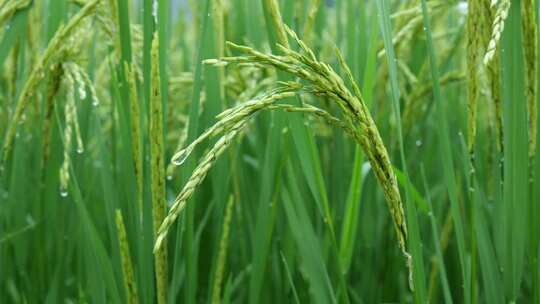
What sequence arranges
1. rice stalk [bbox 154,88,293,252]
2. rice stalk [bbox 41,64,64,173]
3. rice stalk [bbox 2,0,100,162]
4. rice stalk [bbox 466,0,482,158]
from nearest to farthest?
1. rice stalk [bbox 154,88,293,252]
2. rice stalk [bbox 466,0,482,158]
3. rice stalk [bbox 2,0,100,162]
4. rice stalk [bbox 41,64,64,173]

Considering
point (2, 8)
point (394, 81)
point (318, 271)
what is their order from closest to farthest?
point (394, 81) < point (318, 271) < point (2, 8)

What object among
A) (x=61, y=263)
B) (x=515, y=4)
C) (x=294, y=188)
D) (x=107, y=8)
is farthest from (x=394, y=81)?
(x=61, y=263)

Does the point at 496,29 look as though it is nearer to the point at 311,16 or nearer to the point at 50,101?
the point at 311,16

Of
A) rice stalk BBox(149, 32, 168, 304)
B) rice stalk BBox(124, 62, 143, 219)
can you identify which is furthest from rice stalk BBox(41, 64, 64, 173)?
rice stalk BBox(149, 32, 168, 304)

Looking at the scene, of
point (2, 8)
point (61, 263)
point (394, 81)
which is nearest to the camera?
point (394, 81)

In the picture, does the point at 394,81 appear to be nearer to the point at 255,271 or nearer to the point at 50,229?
the point at 255,271

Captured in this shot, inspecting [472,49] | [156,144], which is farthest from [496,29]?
[156,144]

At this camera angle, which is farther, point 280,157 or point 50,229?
point 50,229

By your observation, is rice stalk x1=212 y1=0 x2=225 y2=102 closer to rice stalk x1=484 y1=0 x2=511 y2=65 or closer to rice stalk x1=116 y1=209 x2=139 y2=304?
rice stalk x1=116 y1=209 x2=139 y2=304
